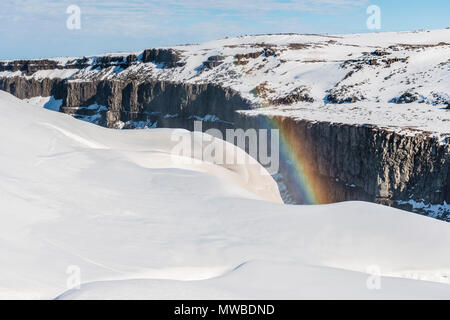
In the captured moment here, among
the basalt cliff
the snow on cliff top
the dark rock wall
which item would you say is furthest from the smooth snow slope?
the snow on cliff top

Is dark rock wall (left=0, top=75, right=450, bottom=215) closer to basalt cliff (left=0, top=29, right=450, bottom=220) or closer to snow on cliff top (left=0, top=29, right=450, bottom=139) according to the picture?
basalt cliff (left=0, top=29, right=450, bottom=220)

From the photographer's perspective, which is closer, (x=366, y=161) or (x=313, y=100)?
(x=366, y=161)

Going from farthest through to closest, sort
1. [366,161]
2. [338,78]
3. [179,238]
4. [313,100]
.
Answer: [338,78], [313,100], [366,161], [179,238]

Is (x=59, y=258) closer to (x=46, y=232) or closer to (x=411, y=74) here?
(x=46, y=232)

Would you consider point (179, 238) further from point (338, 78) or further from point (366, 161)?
point (338, 78)

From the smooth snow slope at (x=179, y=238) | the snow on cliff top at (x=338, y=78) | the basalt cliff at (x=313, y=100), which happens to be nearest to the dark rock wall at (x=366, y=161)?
the basalt cliff at (x=313, y=100)

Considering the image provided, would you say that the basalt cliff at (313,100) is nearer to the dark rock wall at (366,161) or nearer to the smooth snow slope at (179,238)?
the dark rock wall at (366,161)

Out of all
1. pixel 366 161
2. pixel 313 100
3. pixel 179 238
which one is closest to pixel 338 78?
pixel 313 100
